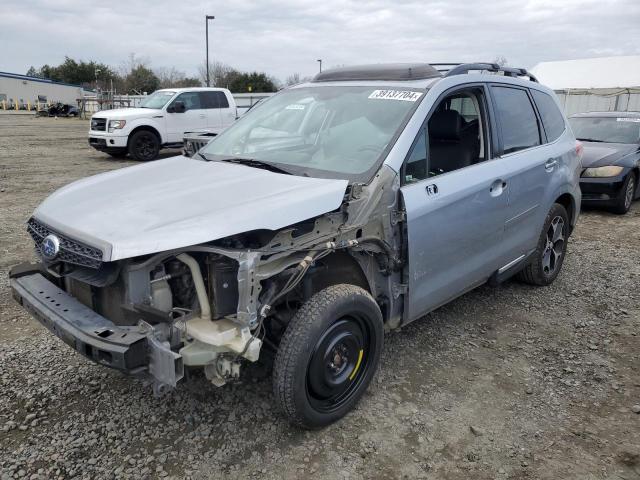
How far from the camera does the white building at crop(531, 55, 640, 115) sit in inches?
993

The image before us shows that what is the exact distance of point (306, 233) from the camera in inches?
106

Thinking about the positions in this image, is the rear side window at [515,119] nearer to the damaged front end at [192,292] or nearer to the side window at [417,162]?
the side window at [417,162]

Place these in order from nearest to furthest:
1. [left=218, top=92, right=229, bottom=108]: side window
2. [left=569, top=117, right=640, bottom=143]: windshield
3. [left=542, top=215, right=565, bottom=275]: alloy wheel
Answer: [left=542, top=215, right=565, bottom=275]: alloy wheel → [left=569, top=117, right=640, bottom=143]: windshield → [left=218, top=92, right=229, bottom=108]: side window

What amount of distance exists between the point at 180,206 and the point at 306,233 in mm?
663

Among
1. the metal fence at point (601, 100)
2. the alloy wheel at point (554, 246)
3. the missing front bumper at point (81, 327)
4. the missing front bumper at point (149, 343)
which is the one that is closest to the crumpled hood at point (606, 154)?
the alloy wheel at point (554, 246)

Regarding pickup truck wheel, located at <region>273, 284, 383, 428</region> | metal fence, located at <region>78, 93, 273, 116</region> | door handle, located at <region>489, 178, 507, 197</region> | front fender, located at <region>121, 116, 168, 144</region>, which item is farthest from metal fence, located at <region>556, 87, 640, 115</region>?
pickup truck wheel, located at <region>273, 284, 383, 428</region>

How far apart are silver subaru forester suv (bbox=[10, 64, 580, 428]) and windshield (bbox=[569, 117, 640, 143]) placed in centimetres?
583

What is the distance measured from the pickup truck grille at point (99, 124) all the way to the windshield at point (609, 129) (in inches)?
453

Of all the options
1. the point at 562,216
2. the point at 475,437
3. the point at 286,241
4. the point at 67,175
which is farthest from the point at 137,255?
the point at 67,175

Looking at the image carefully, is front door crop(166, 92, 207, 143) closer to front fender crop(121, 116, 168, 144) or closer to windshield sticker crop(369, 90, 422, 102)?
front fender crop(121, 116, 168, 144)

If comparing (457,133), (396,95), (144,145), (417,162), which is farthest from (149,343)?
(144,145)

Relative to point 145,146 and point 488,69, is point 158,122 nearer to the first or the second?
point 145,146

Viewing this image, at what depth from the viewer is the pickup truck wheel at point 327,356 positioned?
257 cm

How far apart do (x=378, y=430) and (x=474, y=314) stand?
6.22 ft
